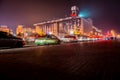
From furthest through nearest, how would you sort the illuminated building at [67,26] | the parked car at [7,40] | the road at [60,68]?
the illuminated building at [67,26]
the parked car at [7,40]
the road at [60,68]

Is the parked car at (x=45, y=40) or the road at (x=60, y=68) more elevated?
the parked car at (x=45, y=40)

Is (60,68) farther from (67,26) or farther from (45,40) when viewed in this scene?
(67,26)

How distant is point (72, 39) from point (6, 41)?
117ft

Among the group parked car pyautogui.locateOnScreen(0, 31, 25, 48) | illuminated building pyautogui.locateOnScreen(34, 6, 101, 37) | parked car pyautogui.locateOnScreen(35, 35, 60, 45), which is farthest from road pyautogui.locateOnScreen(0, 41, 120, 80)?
illuminated building pyautogui.locateOnScreen(34, 6, 101, 37)

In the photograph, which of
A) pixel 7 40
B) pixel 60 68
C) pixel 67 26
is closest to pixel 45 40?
pixel 7 40

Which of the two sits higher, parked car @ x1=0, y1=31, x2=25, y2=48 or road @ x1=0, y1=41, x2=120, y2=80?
parked car @ x1=0, y1=31, x2=25, y2=48

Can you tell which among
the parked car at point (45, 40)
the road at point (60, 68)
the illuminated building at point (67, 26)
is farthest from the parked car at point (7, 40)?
the illuminated building at point (67, 26)

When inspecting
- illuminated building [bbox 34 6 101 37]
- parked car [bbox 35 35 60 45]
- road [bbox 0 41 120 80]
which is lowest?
road [bbox 0 41 120 80]

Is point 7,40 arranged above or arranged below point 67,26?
below

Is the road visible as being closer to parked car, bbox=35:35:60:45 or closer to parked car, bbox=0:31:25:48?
parked car, bbox=0:31:25:48

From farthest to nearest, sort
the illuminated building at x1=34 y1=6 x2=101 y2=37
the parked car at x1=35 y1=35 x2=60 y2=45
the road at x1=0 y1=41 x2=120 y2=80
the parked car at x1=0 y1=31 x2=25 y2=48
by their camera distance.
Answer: the illuminated building at x1=34 y1=6 x2=101 y2=37, the parked car at x1=35 y1=35 x2=60 y2=45, the parked car at x1=0 y1=31 x2=25 y2=48, the road at x1=0 y1=41 x2=120 y2=80

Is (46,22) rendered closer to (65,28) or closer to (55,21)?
(55,21)

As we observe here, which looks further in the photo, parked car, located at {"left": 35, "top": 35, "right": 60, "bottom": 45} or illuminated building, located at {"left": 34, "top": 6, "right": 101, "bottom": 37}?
illuminated building, located at {"left": 34, "top": 6, "right": 101, "bottom": 37}

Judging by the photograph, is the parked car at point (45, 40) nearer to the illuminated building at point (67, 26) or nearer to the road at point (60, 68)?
the road at point (60, 68)
